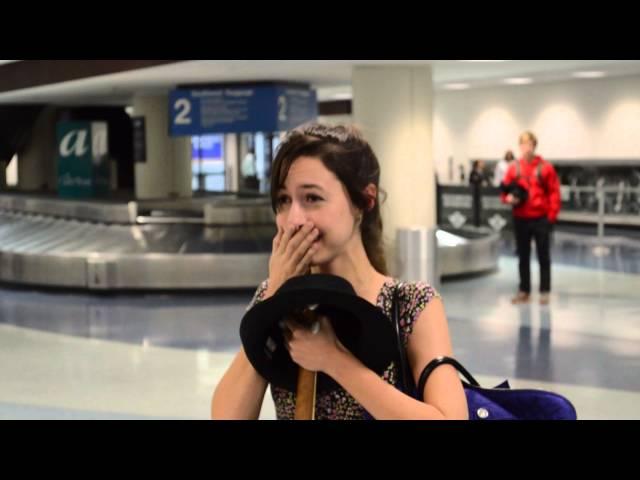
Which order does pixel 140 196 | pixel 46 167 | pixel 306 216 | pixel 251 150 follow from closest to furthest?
pixel 306 216 → pixel 140 196 → pixel 46 167 → pixel 251 150

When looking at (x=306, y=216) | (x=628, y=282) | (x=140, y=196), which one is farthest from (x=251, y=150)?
(x=306, y=216)

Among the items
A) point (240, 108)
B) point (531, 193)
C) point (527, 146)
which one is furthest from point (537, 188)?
point (240, 108)

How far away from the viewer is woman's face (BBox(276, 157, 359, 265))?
2014 millimetres

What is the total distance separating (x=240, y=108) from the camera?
720 inches

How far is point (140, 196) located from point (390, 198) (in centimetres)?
1177

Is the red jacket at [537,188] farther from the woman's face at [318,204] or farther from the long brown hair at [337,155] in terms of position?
the woman's face at [318,204]

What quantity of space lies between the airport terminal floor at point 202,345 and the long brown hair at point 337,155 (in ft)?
17.7

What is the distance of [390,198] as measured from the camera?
43.9ft

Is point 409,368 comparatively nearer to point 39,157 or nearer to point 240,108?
point 240,108

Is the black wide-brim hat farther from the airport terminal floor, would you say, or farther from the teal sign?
the teal sign

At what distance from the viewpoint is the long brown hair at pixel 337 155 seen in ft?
6.75

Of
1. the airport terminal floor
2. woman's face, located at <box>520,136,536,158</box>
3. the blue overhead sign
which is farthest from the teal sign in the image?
woman's face, located at <box>520,136,536,158</box>
